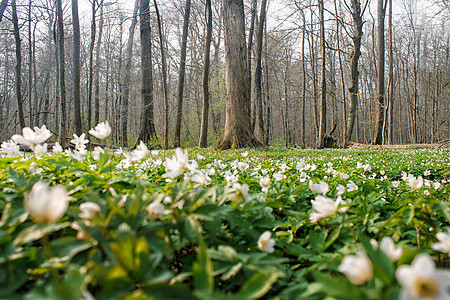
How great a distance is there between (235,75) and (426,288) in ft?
30.6

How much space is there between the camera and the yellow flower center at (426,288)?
46cm

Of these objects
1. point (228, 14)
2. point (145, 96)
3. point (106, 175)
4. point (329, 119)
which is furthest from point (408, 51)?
point (106, 175)

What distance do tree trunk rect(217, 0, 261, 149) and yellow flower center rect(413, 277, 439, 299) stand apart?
873 centimetres

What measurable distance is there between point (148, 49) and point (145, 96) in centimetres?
269

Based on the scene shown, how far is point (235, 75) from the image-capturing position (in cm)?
930

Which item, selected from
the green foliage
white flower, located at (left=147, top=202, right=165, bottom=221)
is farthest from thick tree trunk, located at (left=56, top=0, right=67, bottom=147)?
white flower, located at (left=147, top=202, right=165, bottom=221)

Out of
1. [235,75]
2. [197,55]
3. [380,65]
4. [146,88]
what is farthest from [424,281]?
[197,55]

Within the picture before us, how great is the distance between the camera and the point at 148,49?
13.9m

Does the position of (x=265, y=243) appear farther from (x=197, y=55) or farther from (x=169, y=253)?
(x=197, y=55)

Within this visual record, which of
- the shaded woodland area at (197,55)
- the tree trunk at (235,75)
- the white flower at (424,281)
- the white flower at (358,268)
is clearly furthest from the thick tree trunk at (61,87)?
the white flower at (424,281)

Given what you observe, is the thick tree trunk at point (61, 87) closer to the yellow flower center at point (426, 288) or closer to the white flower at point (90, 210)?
the white flower at point (90, 210)

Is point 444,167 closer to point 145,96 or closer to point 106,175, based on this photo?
point 106,175

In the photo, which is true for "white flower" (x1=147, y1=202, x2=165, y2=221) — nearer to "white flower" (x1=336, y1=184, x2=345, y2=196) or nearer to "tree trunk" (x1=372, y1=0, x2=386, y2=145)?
"white flower" (x1=336, y1=184, x2=345, y2=196)

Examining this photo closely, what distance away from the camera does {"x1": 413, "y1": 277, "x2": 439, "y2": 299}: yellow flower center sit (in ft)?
1.52
